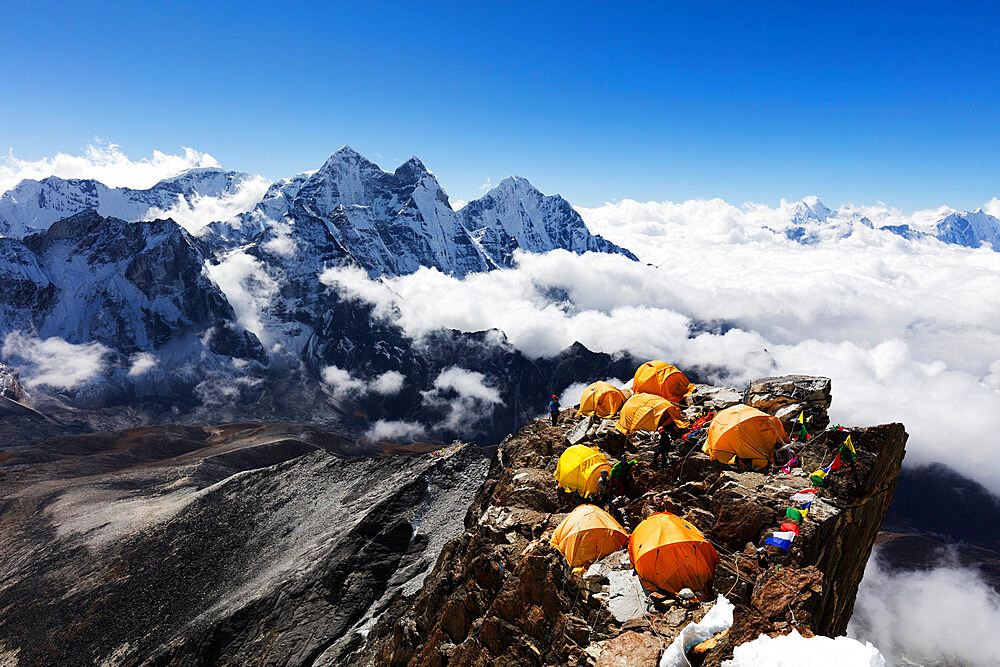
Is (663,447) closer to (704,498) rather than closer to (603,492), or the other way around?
(603,492)

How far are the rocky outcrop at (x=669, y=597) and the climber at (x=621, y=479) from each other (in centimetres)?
48

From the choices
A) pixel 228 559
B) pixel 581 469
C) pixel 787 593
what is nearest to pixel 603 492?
pixel 581 469

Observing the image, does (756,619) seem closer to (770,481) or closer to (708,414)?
(770,481)

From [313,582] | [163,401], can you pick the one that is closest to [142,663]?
[313,582]

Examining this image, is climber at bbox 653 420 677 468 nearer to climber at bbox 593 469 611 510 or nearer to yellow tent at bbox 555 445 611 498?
yellow tent at bbox 555 445 611 498

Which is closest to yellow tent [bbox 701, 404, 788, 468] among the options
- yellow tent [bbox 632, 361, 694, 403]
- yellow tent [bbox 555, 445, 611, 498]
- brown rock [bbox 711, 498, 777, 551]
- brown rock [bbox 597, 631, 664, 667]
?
brown rock [bbox 711, 498, 777, 551]

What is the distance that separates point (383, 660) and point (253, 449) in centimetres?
11372

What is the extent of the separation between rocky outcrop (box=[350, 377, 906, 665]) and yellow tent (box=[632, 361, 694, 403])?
233 inches

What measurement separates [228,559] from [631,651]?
5713 centimetres

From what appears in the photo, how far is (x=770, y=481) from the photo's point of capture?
53.5 ft

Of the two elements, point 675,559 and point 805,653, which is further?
point 675,559

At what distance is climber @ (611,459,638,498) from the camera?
21141 millimetres

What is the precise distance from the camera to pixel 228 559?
52.4 meters

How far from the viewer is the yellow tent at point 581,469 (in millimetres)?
21859
